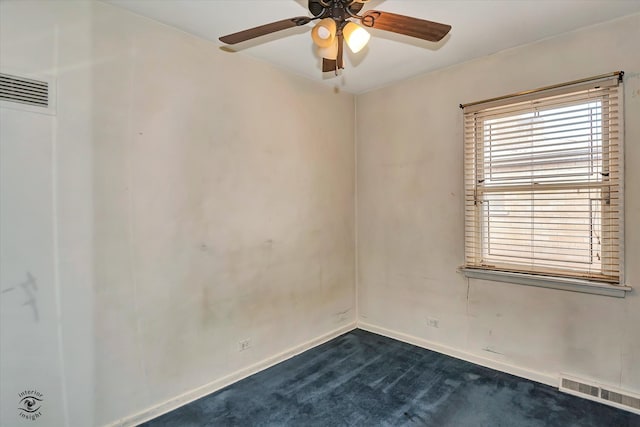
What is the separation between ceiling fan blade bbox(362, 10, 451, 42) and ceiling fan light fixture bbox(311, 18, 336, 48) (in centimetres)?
19

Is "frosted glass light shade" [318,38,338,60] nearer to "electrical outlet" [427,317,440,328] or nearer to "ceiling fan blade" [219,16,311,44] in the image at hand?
"ceiling fan blade" [219,16,311,44]

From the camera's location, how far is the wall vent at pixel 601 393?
222 cm

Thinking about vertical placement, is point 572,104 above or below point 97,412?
above

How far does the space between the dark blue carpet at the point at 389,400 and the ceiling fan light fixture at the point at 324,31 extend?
2.23 meters

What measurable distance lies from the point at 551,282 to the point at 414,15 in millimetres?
2170

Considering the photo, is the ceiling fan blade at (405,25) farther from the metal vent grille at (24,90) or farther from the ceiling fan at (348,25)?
the metal vent grille at (24,90)

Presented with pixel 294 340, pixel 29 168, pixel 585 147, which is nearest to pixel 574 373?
pixel 585 147

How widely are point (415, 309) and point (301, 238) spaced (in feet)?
4.41

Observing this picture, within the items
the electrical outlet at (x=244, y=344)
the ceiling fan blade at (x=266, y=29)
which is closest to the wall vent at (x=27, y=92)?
the ceiling fan blade at (x=266, y=29)

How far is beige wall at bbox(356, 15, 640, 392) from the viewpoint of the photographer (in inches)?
90.2

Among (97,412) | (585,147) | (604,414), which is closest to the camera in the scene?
(97,412)

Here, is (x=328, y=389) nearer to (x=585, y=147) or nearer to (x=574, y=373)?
(x=574, y=373)

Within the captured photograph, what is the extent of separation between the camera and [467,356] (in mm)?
2980

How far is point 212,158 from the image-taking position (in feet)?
8.29
